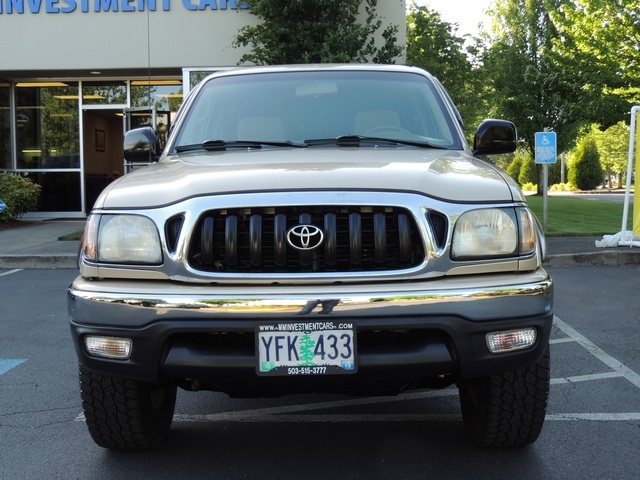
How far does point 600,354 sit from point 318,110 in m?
2.66

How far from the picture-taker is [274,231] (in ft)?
8.06

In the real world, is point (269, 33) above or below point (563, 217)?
above

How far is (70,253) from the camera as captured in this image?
9391 mm

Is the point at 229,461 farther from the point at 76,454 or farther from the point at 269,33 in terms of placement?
the point at 269,33

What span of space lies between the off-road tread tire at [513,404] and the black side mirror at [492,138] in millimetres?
1382

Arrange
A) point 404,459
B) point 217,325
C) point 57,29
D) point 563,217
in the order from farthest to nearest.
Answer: point 563,217 → point 57,29 → point 404,459 → point 217,325

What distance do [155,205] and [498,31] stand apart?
3581 cm

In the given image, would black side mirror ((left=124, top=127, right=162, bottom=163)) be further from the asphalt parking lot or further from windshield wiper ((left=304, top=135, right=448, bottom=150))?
the asphalt parking lot

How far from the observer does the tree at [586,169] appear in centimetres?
4203

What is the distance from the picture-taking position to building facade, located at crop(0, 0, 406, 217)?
13.3 metres

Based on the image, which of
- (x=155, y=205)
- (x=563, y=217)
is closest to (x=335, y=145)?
(x=155, y=205)

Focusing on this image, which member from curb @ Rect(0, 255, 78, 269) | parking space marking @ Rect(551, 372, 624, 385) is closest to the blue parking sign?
parking space marking @ Rect(551, 372, 624, 385)

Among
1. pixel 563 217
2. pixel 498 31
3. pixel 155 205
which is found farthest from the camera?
pixel 498 31

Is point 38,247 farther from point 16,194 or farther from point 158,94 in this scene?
point 158,94
